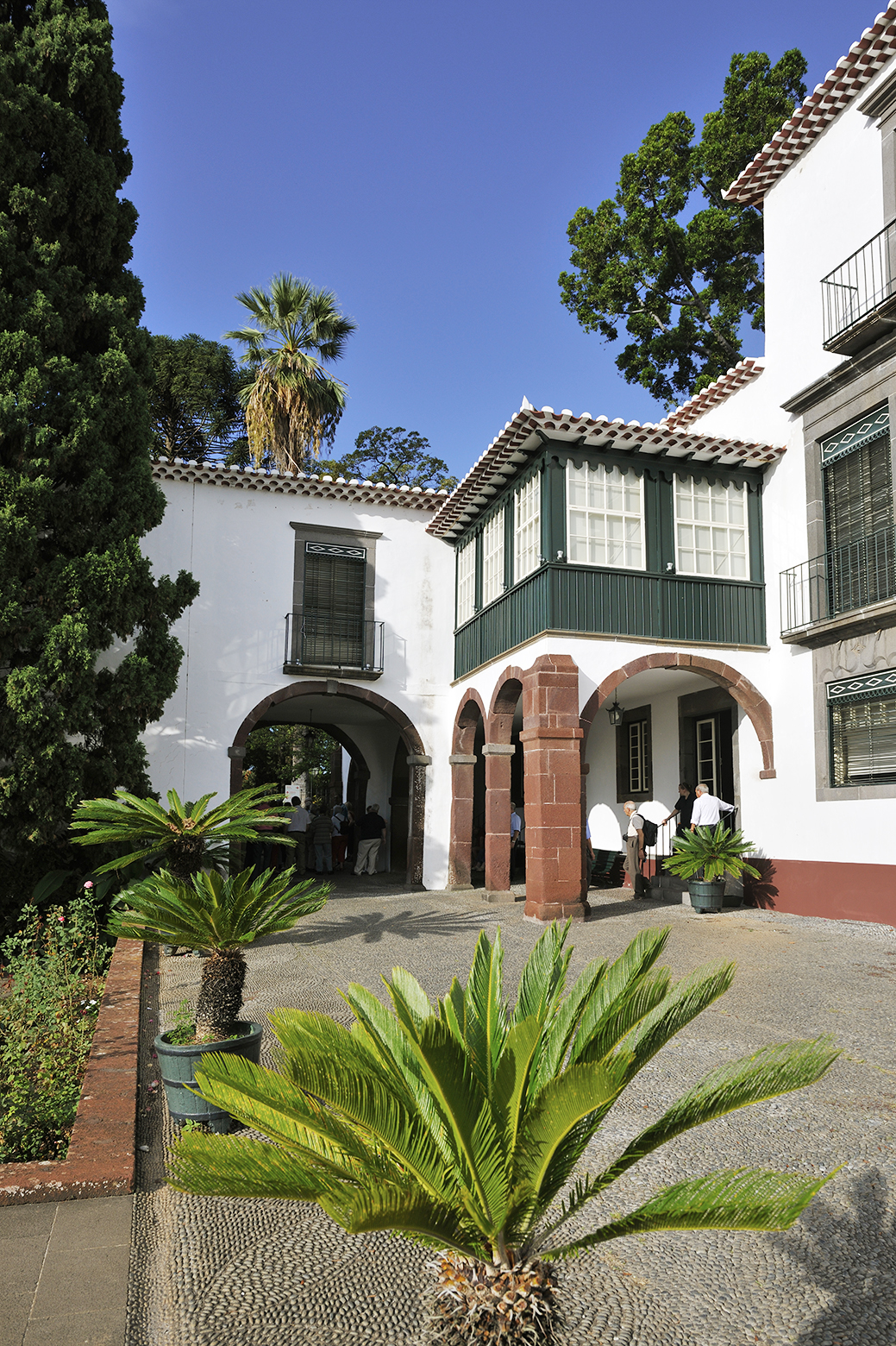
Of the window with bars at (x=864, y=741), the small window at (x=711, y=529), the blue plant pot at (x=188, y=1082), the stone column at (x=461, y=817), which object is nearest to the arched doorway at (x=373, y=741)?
the stone column at (x=461, y=817)

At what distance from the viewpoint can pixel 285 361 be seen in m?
20.5

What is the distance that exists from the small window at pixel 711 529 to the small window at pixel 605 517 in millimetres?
597

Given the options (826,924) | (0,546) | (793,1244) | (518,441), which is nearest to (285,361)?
(518,441)

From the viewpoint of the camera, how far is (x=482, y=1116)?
1.83m

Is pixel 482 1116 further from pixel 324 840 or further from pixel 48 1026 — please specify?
pixel 324 840

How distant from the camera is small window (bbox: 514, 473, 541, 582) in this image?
1132 centimetres

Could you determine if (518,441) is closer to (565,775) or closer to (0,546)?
(565,775)

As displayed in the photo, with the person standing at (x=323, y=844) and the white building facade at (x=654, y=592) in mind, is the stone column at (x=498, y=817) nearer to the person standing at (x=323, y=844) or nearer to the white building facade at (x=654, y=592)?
the white building facade at (x=654, y=592)

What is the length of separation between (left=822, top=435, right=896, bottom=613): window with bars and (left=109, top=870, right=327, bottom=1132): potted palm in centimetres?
757

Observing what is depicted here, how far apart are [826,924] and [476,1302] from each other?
891 centimetres

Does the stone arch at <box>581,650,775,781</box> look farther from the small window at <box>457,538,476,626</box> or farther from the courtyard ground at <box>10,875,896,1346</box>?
the courtyard ground at <box>10,875,896,1346</box>

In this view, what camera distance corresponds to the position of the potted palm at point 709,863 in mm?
10617

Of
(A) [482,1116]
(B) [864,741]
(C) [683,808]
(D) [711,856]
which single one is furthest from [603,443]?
(A) [482,1116]

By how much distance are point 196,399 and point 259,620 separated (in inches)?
469
